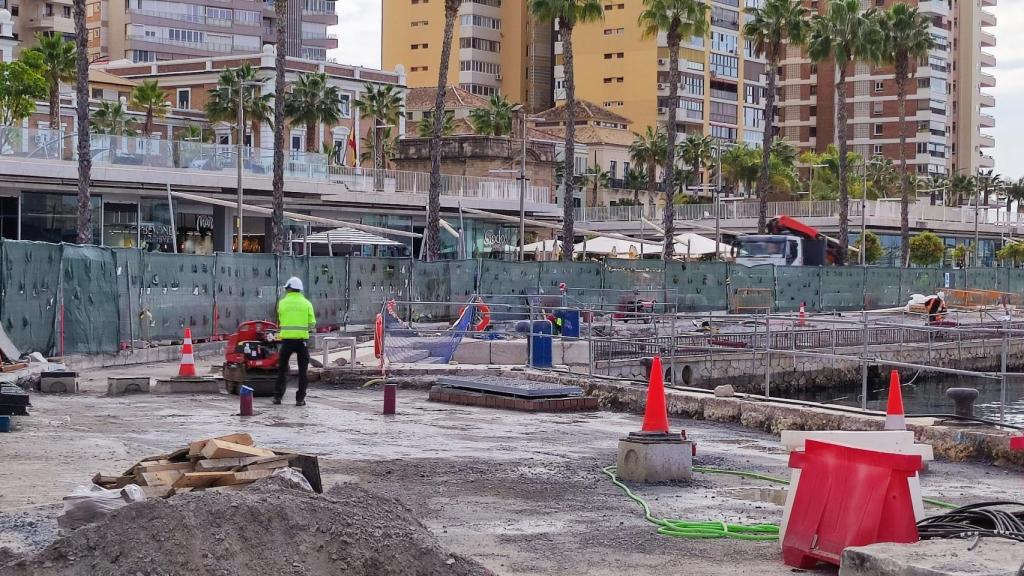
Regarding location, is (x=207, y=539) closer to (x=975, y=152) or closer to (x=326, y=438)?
(x=326, y=438)

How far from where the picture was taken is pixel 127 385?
2122 centimetres

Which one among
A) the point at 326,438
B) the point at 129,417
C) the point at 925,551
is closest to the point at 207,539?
the point at 925,551

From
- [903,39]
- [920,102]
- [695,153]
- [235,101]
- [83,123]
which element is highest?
[920,102]

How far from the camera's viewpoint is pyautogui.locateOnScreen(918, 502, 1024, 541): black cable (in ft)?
27.1

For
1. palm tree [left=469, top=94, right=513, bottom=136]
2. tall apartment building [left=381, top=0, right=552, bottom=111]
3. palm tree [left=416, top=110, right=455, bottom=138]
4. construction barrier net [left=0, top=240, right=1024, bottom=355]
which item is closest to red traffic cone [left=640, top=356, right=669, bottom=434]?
construction barrier net [left=0, top=240, right=1024, bottom=355]

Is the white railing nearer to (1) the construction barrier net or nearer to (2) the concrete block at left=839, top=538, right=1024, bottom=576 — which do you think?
(1) the construction barrier net

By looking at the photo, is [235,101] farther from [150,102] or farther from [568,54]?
[568,54]

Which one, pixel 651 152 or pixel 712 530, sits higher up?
pixel 651 152

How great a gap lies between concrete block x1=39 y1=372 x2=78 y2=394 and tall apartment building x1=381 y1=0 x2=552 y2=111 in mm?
117838

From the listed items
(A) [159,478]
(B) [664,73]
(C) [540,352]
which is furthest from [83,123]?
(B) [664,73]

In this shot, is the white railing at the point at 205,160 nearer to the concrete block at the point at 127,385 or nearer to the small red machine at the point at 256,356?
the concrete block at the point at 127,385

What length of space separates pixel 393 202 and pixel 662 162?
50872 mm

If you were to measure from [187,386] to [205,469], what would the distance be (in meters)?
11.1

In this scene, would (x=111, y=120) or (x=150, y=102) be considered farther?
(x=111, y=120)
